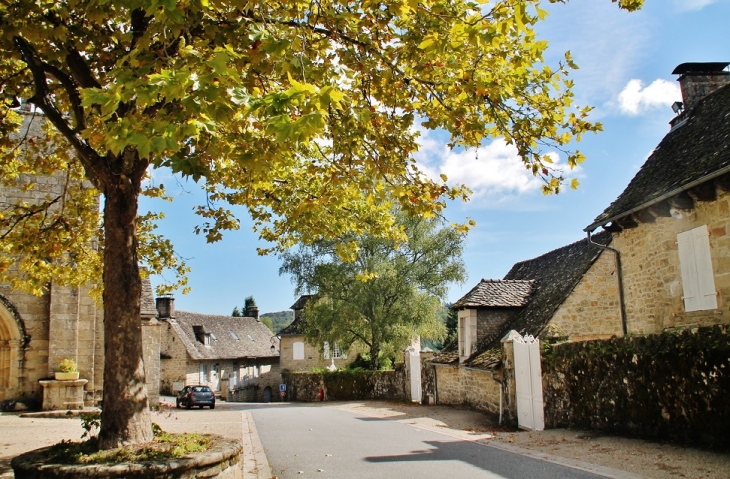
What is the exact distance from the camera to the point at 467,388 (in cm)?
1884

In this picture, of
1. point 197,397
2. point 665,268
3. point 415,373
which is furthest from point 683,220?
point 197,397

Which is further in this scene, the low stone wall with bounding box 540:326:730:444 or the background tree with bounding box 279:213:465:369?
the background tree with bounding box 279:213:465:369

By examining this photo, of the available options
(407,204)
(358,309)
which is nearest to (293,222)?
(407,204)

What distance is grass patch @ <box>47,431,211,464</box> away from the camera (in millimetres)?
5824

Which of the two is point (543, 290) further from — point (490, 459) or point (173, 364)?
point (173, 364)

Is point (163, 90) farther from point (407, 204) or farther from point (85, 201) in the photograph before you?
point (85, 201)

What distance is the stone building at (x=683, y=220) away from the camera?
9883 millimetres

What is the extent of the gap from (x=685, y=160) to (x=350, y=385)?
22.9 m

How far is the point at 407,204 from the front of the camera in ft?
25.8

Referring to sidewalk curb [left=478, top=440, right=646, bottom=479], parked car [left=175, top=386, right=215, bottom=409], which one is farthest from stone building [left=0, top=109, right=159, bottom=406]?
parked car [left=175, top=386, right=215, bottom=409]

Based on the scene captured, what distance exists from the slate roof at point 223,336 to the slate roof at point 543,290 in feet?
89.0

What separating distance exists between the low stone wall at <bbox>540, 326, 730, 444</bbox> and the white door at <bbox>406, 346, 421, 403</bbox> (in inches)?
475

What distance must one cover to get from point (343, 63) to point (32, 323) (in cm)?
1505

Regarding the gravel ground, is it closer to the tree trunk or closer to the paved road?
the paved road
